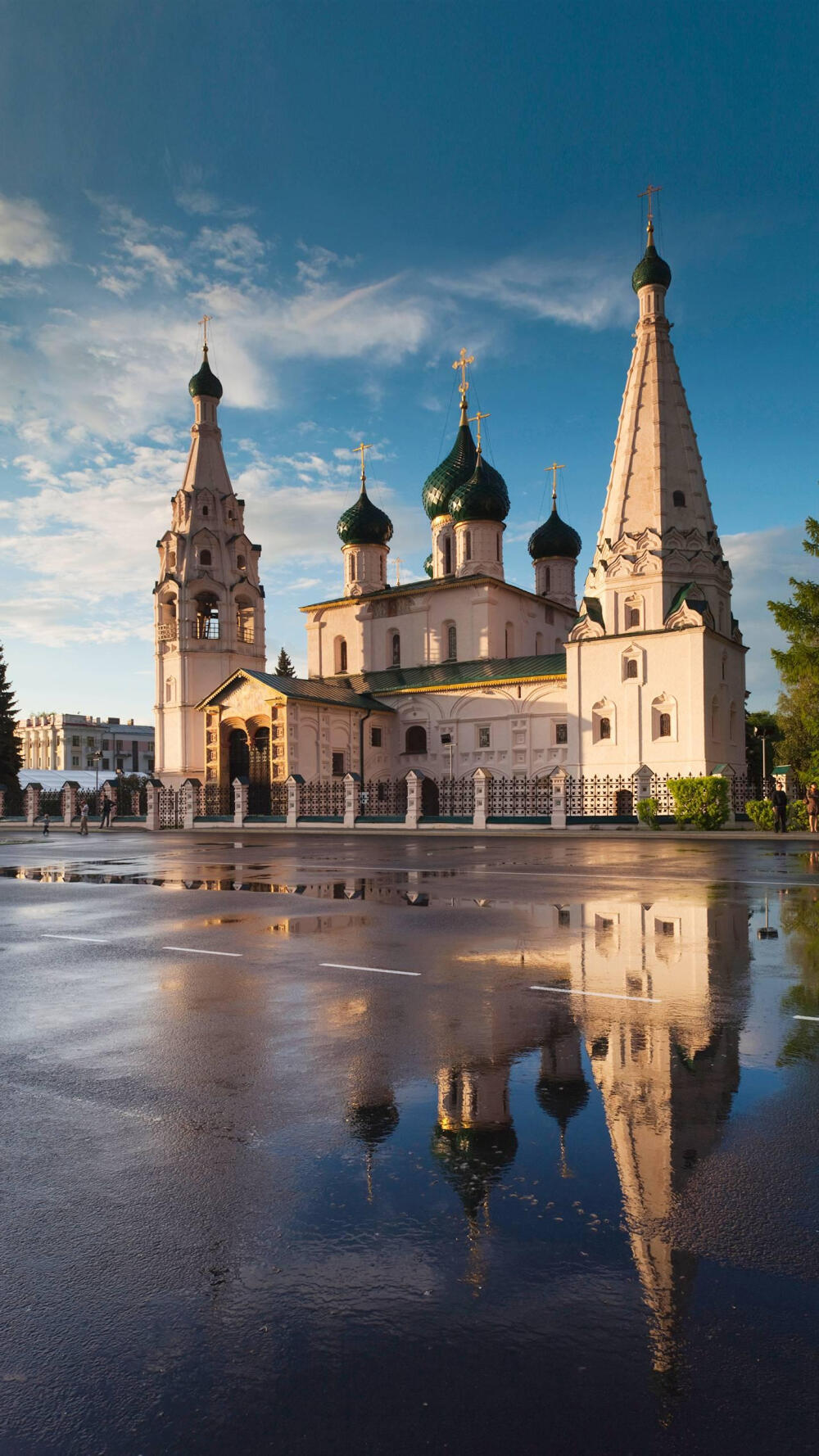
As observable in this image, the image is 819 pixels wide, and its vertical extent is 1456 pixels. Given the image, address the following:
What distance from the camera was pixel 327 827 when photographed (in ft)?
115

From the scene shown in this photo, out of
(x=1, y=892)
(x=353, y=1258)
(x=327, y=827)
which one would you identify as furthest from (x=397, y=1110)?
(x=327, y=827)

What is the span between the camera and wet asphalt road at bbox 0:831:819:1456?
221cm

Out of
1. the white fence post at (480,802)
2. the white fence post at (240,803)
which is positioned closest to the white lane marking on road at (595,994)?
the white fence post at (480,802)

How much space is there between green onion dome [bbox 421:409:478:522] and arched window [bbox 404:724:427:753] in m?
13.0

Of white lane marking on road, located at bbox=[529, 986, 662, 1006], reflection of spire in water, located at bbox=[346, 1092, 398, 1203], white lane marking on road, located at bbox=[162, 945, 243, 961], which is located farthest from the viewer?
white lane marking on road, located at bbox=[162, 945, 243, 961]

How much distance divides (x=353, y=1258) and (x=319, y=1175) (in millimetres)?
618

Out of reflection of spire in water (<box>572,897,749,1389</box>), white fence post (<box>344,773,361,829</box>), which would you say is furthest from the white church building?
reflection of spire in water (<box>572,897,749,1389</box>)

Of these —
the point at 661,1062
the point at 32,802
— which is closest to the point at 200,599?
the point at 32,802

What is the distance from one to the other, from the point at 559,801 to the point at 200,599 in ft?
83.5

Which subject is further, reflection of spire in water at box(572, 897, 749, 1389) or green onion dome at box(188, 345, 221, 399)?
green onion dome at box(188, 345, 221, 399)

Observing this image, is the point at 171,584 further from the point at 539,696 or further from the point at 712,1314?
the point at 712,1314

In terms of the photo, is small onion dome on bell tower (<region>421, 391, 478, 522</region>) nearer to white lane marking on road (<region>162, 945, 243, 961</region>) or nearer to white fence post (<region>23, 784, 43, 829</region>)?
white fence post (<region>23, 784, 43, 829</region>)

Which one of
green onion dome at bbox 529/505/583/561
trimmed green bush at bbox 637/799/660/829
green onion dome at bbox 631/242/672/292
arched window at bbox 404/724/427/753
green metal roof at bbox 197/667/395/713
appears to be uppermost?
green onion dome at bbox 631/242/672/292

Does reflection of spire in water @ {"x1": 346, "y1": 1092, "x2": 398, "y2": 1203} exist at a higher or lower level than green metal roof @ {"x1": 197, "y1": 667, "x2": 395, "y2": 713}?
lower
